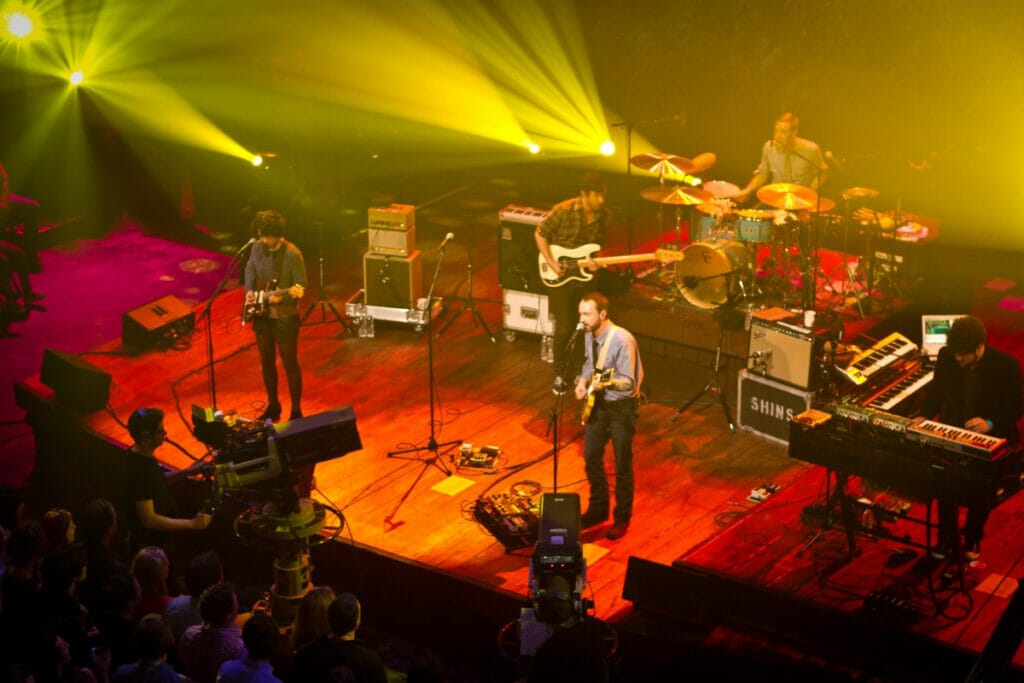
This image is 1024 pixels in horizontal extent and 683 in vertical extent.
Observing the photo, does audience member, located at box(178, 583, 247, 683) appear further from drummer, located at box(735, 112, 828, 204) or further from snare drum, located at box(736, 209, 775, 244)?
drummer, located at box(735, 112, 828, 204)

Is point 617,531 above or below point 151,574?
below

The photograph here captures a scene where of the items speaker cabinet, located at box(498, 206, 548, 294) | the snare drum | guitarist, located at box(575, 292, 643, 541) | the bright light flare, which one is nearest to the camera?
guitarist, located at box(575, 292, 643, 541)

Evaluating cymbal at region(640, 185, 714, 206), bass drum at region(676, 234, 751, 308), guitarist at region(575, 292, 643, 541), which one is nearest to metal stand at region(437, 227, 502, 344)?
cymbal at region(640, 185, 714, 206)

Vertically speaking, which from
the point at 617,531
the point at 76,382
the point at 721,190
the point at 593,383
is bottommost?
the point at 617,531

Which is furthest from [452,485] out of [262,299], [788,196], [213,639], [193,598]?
[788,196]

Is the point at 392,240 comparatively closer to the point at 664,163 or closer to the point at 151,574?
the point at 664,163

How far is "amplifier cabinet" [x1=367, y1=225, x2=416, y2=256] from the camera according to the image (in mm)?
10922

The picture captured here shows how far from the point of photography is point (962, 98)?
11898 millimetres

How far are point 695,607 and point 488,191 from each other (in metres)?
8.15

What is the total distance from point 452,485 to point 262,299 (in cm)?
177

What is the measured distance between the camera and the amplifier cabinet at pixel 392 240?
35.8ft

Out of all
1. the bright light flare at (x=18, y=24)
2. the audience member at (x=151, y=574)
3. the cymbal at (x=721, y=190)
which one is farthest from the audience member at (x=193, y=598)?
the bright light flare at (x=18, y=24)

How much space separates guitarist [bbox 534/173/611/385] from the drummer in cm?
173

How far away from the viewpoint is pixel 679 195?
34.5 ft
